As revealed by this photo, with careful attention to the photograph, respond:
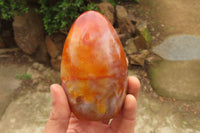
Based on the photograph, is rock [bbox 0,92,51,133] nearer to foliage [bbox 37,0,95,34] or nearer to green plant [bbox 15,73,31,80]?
green plant [bbox 15,73,31,80]

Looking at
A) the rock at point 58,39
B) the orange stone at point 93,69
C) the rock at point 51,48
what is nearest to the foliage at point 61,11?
the rock at point 58,39

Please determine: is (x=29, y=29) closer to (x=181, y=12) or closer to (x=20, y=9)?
(x=20, y=9)

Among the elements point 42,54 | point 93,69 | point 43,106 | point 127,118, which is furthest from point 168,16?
point 93,69

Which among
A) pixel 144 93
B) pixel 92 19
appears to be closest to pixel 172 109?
pixel 144 93

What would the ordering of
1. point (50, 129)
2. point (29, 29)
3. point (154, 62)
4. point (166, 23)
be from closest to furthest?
1. point (50, 129)
2. point (29, 29)
3. point (154, 62)
4. point (166, 23)

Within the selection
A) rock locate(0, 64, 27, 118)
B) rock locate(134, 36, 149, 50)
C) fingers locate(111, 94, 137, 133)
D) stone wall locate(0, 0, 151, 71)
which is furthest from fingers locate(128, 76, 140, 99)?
→ rock locate(134, 36, 149, 50)

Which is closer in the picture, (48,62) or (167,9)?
(48,62)

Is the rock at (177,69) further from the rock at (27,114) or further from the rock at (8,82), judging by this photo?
the rock at (8,82)
